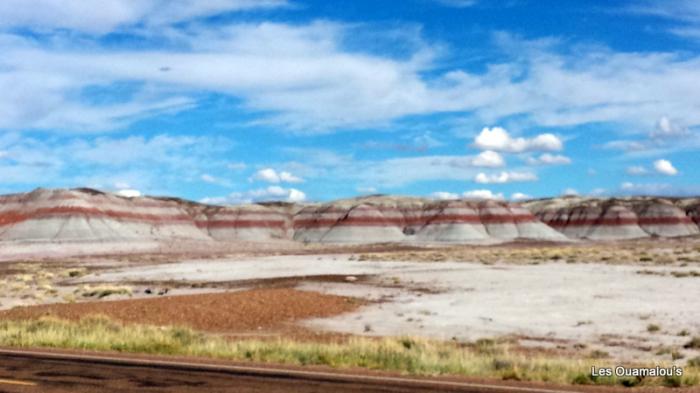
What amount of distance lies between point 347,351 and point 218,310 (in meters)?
12.9

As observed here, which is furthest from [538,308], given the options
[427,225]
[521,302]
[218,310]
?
[427,225]

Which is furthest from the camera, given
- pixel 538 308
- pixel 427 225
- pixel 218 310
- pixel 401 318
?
pixel 427 225

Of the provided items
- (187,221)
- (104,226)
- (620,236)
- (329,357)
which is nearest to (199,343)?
(329,357)

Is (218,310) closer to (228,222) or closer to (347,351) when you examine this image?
(347,351)

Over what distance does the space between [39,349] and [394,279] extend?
3184 cm

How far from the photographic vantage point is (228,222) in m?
193

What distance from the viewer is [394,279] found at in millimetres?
49781

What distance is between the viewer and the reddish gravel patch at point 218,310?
28.1m

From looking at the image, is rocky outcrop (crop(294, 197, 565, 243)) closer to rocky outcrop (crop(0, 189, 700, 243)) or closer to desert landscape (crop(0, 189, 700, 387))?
rocky outcrop (crop(0, 189, 700, 243))

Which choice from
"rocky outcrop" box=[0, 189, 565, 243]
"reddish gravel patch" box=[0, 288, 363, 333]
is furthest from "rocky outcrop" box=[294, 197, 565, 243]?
"reddish gravel patch" box=[0, 288, 363, 333]

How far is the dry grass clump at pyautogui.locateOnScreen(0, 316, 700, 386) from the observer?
15.2 meters

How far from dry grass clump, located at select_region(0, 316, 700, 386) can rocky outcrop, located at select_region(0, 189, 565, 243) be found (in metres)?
125

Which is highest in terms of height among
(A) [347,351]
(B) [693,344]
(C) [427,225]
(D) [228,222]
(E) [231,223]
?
(D) [228,222]

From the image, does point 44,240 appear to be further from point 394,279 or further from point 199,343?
point 199,343
